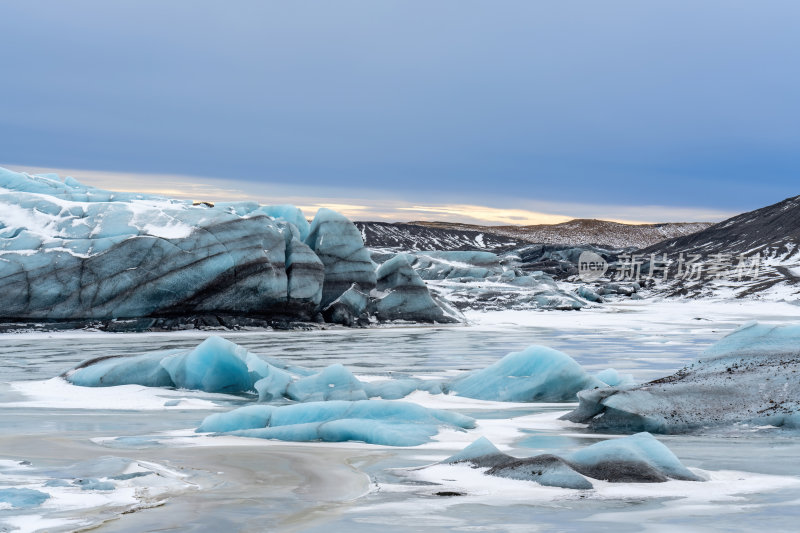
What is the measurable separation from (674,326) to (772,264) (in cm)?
3769

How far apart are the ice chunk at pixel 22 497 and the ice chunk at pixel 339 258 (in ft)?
77.9

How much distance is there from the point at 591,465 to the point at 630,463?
0.94ft

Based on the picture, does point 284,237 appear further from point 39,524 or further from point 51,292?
point 39,524

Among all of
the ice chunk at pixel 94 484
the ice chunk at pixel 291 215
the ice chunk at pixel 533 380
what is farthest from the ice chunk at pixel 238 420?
the ice chunk at pixel 291 215

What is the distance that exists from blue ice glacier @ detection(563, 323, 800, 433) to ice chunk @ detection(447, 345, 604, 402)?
1559 mm

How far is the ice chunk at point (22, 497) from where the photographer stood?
5.45 m

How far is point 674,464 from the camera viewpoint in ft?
21.4

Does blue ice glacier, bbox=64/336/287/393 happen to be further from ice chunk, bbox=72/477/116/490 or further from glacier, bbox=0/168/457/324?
glacier, bbox=0/168/457/324

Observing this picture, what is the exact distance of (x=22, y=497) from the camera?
5.58 metres

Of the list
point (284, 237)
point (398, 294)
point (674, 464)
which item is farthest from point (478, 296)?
point (674, 464)

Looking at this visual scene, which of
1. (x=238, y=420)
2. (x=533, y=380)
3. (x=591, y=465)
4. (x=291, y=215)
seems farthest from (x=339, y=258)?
(x=591, y=465)

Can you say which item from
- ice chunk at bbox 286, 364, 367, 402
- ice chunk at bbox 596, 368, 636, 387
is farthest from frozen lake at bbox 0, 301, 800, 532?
ice chunk at bbox 596, 368, 636, 387

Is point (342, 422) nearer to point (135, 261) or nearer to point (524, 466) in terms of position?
point (524, 466)

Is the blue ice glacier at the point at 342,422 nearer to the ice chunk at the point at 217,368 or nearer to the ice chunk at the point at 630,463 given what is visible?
the ice chunk at the point at 630,463
